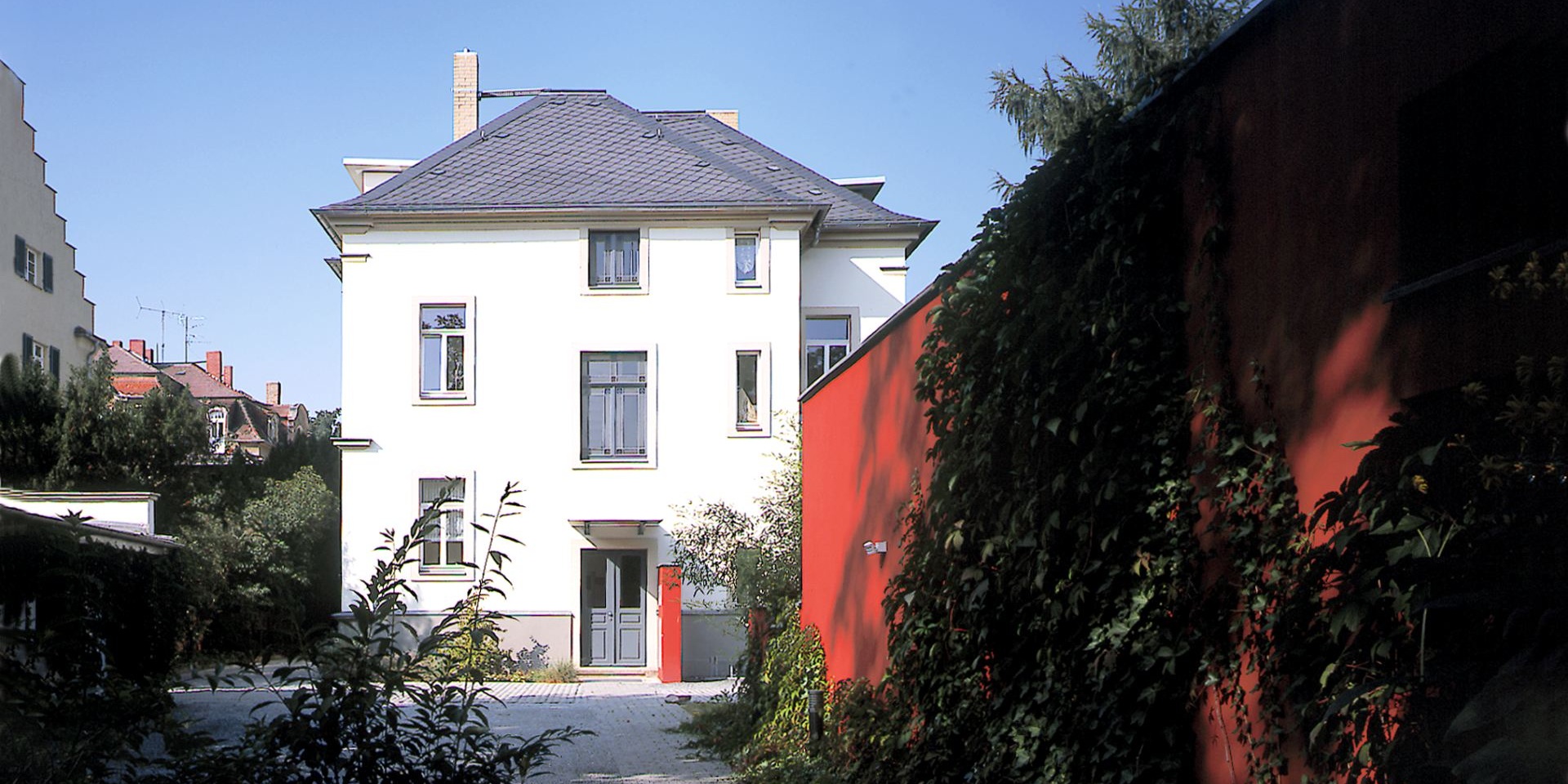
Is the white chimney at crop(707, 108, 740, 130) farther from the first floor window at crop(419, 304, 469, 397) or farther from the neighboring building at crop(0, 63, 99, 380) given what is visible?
the neighboring building at crop(0, 63, 99, 380)

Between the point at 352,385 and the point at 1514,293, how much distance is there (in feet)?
75.3

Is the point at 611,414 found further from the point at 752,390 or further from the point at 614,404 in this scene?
the point at 752,390

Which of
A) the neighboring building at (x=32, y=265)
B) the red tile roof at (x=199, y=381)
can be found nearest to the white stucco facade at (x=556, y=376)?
the neighboring building at (x=32, y=265)

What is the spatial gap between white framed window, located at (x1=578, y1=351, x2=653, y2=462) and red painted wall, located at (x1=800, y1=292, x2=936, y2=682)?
42.3ft

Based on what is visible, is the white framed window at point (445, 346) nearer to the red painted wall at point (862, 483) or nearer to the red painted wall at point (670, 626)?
the red painted wall at point (670, 626)

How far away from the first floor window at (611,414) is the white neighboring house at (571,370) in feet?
0.10

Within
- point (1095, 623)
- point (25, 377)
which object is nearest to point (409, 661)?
point (1095, 623)

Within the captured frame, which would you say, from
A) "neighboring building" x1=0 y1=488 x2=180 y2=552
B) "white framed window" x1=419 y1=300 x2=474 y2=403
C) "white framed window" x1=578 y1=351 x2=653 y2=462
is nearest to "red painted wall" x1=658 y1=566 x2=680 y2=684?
"white framed window" x1=578 y1=351 x2=653 y2=462

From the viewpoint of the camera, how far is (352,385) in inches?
959

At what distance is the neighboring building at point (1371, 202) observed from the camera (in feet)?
10.7

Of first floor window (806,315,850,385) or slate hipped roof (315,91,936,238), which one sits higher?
slate hipped roof (315,91,936,238)

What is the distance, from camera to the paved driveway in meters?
11.0

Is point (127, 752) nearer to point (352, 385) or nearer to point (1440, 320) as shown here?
point (1440, 320)

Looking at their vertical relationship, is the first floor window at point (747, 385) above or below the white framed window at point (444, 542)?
above
